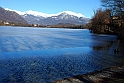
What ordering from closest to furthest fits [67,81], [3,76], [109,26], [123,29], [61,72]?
[67,81] < [3,76] < [61,72] < [123,29] < [109,26]

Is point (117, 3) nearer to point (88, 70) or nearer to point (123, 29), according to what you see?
point (123, 29)

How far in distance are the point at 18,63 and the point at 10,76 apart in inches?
163

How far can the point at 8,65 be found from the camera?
1636 centimetres

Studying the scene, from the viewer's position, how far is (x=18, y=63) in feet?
57.0

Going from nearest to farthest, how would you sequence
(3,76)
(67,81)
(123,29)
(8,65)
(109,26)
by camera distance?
(67,81) → (3,76) → (8,65) → (123,29) → (109,26)

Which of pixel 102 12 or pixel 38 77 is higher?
pixel 102 12

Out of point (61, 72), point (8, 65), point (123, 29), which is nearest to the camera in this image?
point (61, 72)

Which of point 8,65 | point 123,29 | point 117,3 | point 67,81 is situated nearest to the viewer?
point 67,81

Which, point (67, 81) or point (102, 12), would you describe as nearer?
point (67, 81)

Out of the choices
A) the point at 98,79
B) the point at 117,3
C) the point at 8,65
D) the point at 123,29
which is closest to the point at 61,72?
the point at 98,79

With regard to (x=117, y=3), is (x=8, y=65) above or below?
below

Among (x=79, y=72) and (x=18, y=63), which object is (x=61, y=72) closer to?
(x=79, y=72)

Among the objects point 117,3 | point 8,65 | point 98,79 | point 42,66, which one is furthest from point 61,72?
point 117,3

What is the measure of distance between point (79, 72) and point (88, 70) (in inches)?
40.3
